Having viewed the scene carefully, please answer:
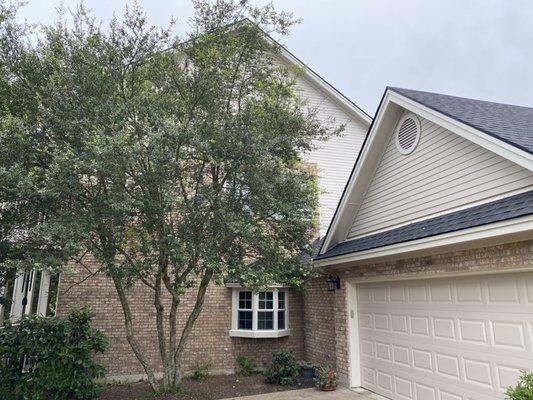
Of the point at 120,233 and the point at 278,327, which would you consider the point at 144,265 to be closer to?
the point at 120,233

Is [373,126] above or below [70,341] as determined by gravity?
above

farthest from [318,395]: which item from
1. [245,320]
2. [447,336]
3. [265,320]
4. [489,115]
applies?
[489,115]

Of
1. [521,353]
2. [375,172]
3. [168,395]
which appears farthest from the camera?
[375,172]

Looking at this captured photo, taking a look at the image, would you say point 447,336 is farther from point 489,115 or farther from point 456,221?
point 489,115

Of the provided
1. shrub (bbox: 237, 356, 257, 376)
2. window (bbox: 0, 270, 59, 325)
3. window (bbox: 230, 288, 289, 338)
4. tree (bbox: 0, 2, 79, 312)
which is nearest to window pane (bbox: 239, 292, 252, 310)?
window (bbox: 230, 288, 289, 338)

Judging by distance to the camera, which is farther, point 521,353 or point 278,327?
point 278,327

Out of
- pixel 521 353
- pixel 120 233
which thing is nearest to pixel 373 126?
pixel 521 353

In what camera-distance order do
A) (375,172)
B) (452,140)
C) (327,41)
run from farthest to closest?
(327,41) < (375,172) < (452,140)

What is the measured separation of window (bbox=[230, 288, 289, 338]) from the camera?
35.8ft

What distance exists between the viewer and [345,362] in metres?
8.64

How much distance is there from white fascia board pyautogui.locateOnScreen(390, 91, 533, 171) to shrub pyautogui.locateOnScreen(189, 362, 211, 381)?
8.02 m

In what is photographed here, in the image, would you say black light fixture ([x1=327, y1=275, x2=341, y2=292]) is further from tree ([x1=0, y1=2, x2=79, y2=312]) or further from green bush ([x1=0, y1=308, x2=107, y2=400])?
tree ([x1=0, y1=2, x2=79, y2=312])

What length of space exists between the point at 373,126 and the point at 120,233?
5.25 metres

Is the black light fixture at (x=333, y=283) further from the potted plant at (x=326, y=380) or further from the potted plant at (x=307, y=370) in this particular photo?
the potted plant at (x=307, y=370)
